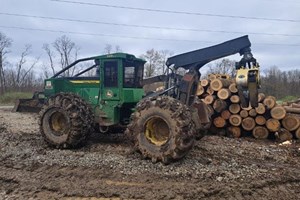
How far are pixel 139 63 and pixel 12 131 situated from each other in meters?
5.07

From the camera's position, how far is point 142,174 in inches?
237

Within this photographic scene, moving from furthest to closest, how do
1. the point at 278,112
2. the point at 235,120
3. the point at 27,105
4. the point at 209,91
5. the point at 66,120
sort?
the point at 27,105 → the point at 209,91 → the point at 235,120 → the point at 278,112 → the point at 66,120

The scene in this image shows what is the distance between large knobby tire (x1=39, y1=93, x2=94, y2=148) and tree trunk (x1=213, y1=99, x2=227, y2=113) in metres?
4.55

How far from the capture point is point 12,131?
10.9 m

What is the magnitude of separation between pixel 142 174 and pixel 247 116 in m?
5.92

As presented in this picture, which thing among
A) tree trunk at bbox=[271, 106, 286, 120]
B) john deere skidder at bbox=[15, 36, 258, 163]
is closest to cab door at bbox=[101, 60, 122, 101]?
john deere skidder at bbox=[15, 36, 258, 163]

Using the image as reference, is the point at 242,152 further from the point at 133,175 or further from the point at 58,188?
the point at 58,188

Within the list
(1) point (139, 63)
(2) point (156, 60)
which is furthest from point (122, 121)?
(2) point (156, 60)

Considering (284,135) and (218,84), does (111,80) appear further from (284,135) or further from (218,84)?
(284,135)

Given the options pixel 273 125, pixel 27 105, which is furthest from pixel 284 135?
pixel 27 105

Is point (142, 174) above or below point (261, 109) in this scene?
below

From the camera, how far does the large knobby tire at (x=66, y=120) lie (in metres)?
7.96

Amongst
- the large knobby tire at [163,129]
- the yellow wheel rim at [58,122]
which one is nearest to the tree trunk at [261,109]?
the large knobby tire at [163,129]

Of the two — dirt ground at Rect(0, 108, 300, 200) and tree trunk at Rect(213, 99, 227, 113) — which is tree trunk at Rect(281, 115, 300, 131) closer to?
tree trunk at Rect(213, 99, 227, 113)
